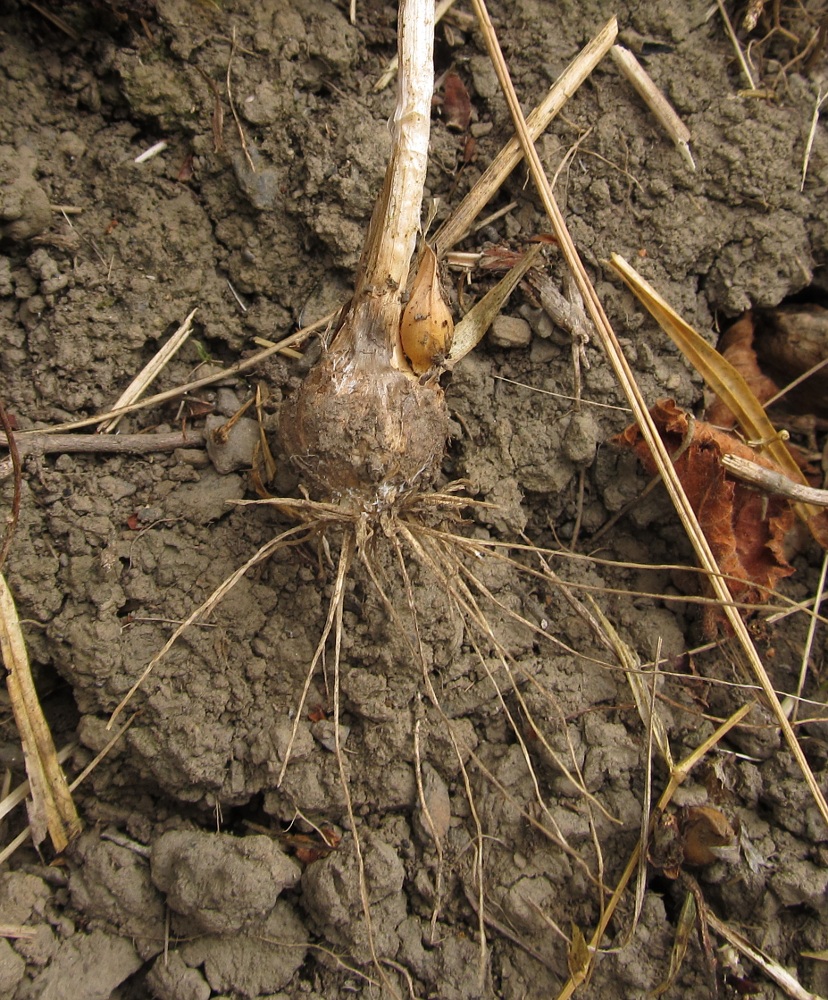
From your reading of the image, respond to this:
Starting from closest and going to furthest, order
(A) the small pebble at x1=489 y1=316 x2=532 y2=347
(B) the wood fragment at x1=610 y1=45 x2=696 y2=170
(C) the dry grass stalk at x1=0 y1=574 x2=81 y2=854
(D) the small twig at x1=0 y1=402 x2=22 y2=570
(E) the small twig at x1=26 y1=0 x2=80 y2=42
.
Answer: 1. (D) the small twig at x1=0 y1=402 x2=22 y2=570
2. (C) the dry grass stalk at x1=0 y1=574 x2=81 y2=854
3. (E) the small twig at x1=26 y1=0 x2=80 y2=42
4. (A) the small pebble at x1=489 y1=316 x2=532 y2=347
5. (B) the wood fragment at x1=610 y1=45 x2=696 y2=170

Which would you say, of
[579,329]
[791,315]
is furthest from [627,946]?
[791,315]

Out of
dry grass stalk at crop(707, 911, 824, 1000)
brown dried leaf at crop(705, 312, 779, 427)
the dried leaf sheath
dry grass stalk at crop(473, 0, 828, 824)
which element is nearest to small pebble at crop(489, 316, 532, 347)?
dry grass stalk at crop(473, 0, 828, 824)

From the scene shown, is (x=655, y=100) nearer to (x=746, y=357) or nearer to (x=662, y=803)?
(x=746, y=357)

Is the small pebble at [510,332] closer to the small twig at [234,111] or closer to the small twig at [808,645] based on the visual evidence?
the small twig at [234,111]

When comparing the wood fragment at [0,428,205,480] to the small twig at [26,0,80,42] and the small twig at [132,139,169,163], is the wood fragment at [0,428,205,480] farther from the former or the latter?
the small twig at [26,0,80,42]

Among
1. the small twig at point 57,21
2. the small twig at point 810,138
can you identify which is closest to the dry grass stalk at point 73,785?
the small twig at point 57,21

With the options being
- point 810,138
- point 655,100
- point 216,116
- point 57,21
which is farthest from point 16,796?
point 810,138

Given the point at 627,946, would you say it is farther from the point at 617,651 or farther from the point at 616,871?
the point at 617,651
